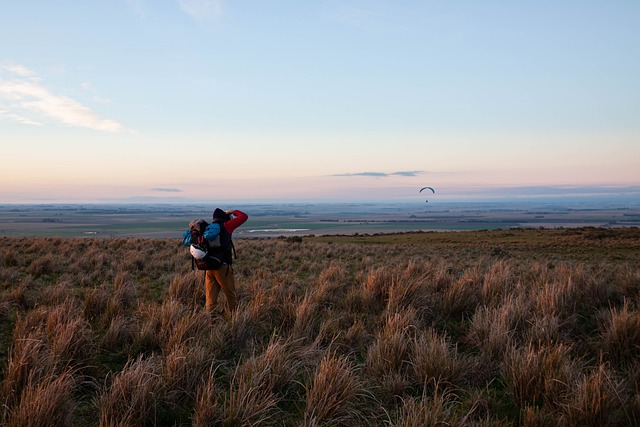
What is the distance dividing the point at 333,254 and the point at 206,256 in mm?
14020

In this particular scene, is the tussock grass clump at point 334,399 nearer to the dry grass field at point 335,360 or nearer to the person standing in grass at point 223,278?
the dry grass field at point 335,360

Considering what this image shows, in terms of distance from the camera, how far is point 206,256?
7.53 metres

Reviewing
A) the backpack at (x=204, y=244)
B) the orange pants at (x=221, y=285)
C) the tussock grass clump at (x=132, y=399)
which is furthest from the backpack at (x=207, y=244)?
the tussock grass clump at (x=132, y=399)

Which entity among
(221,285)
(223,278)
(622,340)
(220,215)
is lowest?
(622,340)

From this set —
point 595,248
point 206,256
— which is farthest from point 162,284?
point 595,248

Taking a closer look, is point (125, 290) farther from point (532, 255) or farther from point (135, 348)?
point (532, 255)

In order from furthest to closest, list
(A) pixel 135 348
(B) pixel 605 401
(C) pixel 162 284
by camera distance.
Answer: (C) pixel 162 284, (A) pixel 135 348, (B) pixel 605 401

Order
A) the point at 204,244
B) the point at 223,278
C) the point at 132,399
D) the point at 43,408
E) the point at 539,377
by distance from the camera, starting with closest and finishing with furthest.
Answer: the point at 43,408 → the point at 132,399 → the point at 539,377 → the point at 204,244 → the point at 223,278

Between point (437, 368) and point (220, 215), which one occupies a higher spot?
point (220, 215)

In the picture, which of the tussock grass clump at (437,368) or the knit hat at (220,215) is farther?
the knit hat at (220,215)

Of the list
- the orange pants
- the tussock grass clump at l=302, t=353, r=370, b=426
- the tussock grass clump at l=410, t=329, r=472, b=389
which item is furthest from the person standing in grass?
the tussock grass clump at l=410, t=329, r=472, b=389

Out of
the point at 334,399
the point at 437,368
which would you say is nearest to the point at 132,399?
the point at 334,399

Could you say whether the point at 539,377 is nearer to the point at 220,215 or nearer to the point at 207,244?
the point at 207,244

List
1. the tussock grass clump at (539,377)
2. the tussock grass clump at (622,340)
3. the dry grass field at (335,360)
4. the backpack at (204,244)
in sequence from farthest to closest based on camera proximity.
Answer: the backpack at (204,244) → the tussock grass clump at (622,340) → the tussock grass clump at (539,377) → the dry grass field at (335,360)
